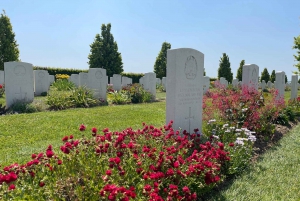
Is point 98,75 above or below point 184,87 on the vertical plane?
above

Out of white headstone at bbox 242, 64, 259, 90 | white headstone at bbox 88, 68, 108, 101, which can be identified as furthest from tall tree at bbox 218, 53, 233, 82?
white headstone at bbox 242, 64, 259, 90

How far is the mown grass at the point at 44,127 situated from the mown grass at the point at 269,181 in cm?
334

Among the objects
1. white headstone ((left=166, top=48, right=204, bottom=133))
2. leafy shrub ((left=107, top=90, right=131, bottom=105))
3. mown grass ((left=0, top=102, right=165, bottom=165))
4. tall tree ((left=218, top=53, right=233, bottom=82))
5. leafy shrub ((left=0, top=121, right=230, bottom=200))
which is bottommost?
mown grass ((left=0, top=102, right=165, bottom=165))

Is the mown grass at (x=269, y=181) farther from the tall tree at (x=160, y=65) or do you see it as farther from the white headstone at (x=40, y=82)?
→ the tall tree at (x=160, y=65)

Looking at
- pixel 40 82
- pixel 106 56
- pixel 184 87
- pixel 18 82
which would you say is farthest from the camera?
pixel 106 56

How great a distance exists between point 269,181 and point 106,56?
3071cm

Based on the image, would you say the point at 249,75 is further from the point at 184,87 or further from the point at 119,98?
the point at 119,98

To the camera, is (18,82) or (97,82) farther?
(97,82)

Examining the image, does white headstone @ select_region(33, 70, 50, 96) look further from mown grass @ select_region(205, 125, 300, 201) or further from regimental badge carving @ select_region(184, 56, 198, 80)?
mown grass @ select_region(205, 125, 300, 201)

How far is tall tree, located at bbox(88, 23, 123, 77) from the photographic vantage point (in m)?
32.5

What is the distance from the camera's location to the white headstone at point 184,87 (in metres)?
4.91

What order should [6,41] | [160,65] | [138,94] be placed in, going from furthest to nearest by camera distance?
1. [160,65]
2. [6,41]
3. [138,94]

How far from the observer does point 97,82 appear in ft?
42.6

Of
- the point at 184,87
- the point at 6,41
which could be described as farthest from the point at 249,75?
the point at 6,41
